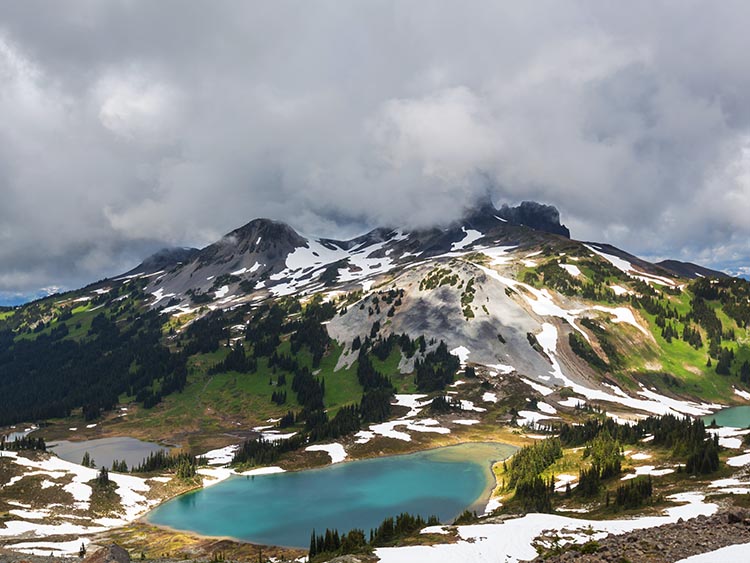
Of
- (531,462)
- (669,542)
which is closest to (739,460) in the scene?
(531,462)

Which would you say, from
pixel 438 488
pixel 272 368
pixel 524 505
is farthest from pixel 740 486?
pixel 272 368

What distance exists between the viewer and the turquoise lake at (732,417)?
136 meters

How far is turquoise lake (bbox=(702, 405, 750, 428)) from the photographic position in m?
136

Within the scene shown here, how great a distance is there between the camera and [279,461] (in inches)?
4176

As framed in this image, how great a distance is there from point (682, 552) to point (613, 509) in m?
28.5

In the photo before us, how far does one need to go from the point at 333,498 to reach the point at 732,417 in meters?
137

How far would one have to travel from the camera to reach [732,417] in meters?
146

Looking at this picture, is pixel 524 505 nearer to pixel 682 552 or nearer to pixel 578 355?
pixel 682 552

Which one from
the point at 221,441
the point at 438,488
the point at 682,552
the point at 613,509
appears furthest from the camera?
the point at 221,441

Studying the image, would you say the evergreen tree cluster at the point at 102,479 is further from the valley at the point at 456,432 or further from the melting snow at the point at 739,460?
the melting snow at the point at 739,460

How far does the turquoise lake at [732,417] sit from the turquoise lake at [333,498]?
259 ft

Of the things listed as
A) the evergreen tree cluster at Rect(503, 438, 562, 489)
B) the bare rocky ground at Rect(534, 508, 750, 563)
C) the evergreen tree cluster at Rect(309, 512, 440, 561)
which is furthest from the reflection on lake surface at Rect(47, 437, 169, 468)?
the bare rocky ground at Rect(534, 508, 750, 563)

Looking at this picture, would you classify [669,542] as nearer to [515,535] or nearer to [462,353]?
[515,535]

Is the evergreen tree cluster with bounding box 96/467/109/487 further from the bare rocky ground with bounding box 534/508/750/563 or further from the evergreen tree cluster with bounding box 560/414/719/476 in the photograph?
the bare rocky ground with bounding box 534/508/750/563
